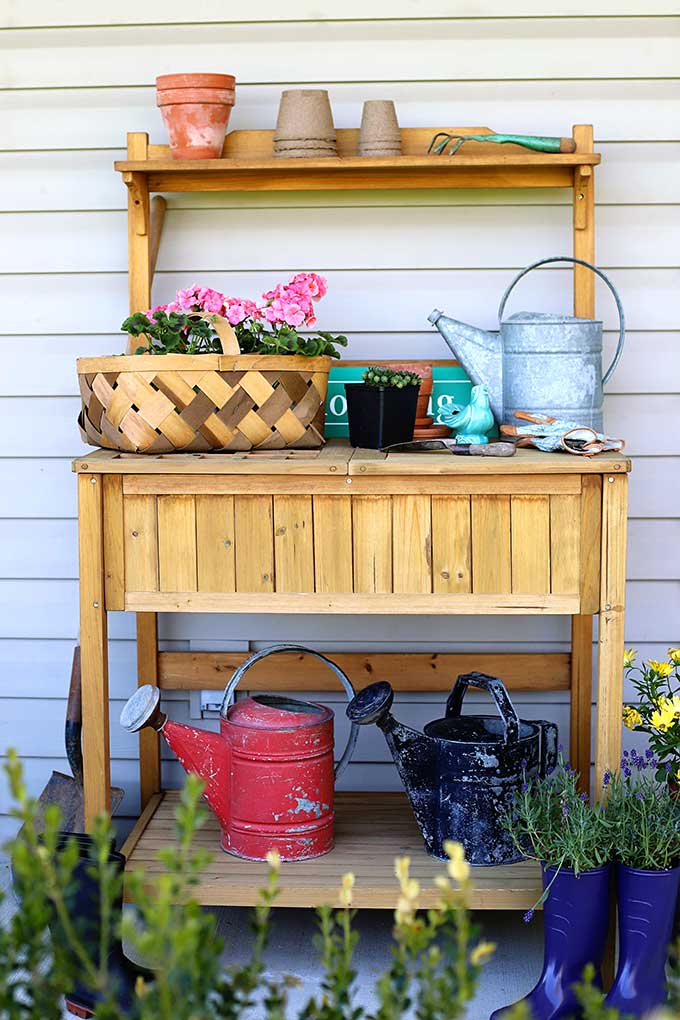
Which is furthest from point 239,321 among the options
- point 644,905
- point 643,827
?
point 644,905

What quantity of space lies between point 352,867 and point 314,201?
1.48 metres

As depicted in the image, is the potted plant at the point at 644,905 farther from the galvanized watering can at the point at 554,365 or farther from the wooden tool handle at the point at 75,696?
the wooden tool handle at the point at 75,696


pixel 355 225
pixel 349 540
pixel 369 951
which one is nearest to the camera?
pixel 349 540

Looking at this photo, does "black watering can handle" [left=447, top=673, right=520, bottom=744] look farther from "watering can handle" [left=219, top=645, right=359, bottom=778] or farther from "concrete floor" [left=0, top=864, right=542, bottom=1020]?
"concrete floor" [left=0, top=864, right=542, bottom=1020]

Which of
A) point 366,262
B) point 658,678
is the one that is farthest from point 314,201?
point 658,678

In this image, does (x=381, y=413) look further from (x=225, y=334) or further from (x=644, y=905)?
(x=644, y=905)

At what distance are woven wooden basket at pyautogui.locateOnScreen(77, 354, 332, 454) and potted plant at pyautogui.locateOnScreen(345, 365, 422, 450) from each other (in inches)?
3.9

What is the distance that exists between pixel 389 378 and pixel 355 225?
1.89 ft

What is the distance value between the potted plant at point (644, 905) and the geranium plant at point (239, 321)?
1.10 m

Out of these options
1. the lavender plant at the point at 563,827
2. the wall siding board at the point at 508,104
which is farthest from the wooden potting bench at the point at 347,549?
the wall siding board at the point at 508,104

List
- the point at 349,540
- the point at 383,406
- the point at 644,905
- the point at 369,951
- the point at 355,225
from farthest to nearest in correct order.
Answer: the point at 355,225 < the point at 369,951 < the point at 383,406 < the point at 349,540 < the point at 644,905

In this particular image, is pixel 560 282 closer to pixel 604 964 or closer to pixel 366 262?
pixel 366 262

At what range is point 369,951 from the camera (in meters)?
2.53

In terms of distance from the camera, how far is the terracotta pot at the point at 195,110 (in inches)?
101
